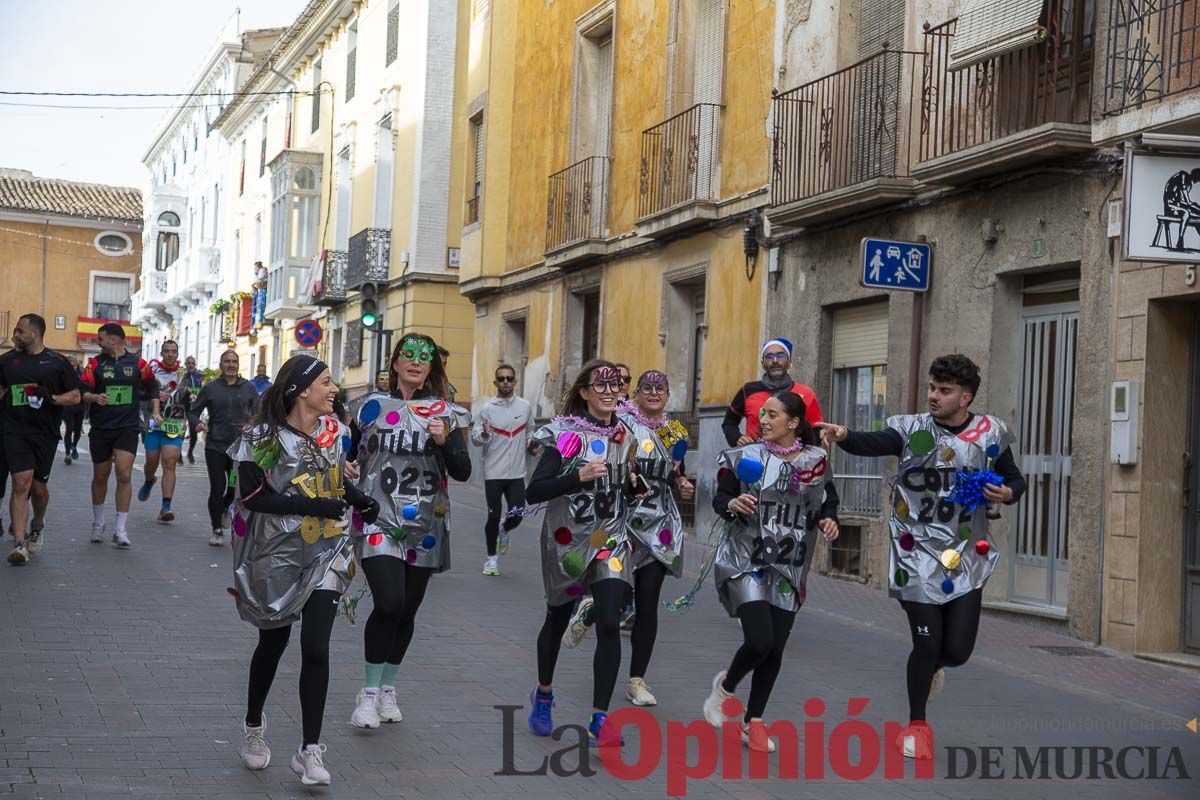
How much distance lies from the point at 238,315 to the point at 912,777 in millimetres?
46342

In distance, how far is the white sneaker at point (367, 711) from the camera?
23.6 feet

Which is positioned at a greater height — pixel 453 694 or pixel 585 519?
pixel 585 519

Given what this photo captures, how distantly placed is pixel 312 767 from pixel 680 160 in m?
14.9

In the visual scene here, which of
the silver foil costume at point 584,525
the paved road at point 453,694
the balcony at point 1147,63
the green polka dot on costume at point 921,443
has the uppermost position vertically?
the balcony at point 1147,63

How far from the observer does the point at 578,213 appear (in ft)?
77.7

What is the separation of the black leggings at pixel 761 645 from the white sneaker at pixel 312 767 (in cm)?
207

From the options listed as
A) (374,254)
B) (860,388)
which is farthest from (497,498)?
(374,254)

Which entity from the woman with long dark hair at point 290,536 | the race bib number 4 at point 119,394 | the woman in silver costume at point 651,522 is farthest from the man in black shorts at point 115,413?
the woman with long dark hair at point 290,536

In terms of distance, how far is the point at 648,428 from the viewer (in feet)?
25.8

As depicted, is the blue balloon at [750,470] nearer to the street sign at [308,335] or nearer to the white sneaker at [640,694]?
the white sneaker at [640,694]

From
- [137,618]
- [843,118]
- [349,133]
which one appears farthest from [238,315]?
[137,618]

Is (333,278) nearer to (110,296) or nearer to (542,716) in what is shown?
(542,716)

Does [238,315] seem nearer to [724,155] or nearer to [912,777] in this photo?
[724,155]

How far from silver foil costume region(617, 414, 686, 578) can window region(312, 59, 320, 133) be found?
3624 cm
